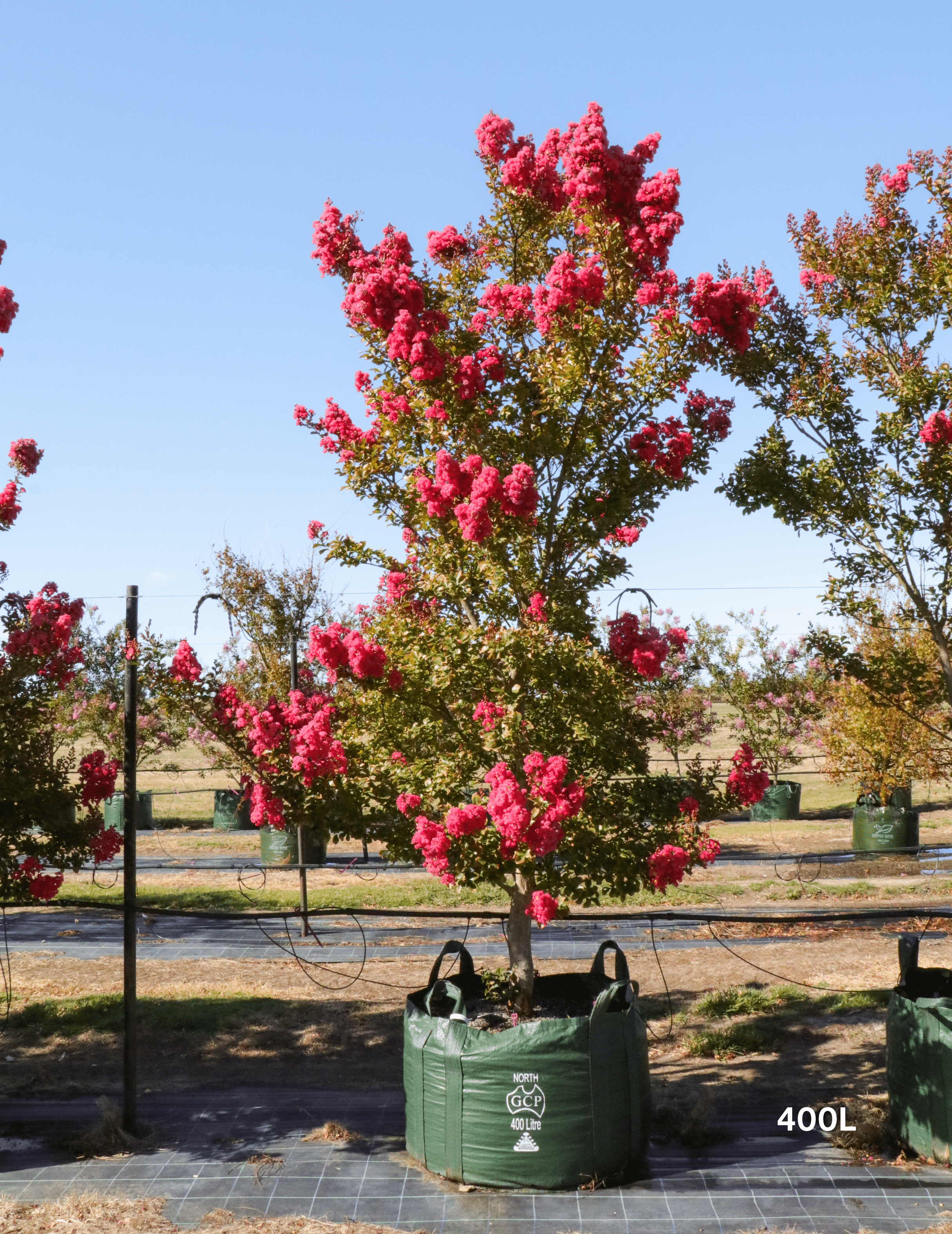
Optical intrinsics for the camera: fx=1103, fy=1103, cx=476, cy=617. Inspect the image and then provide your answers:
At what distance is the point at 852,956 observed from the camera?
48.8ft

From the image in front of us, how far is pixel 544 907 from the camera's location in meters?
7.96

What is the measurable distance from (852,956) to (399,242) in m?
11.2

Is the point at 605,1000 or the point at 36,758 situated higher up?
the point at 36,758

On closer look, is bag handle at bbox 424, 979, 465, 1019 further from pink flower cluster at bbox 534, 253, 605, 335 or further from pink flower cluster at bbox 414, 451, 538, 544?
pink flower cluster at bbox 534, 253, 605, 335

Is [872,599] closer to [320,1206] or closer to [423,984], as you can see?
[423,984]

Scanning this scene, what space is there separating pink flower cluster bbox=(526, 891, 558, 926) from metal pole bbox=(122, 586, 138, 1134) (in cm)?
370

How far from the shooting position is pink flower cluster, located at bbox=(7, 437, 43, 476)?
10.1m

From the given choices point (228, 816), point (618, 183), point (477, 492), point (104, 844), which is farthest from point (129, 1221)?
point (228, 816)

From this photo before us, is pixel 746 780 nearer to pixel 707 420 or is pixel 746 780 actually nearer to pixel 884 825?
pixel 707 420

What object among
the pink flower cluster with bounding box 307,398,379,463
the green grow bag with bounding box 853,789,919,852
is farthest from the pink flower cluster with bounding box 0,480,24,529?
the green grow bag with bounding box 853,789,919,852

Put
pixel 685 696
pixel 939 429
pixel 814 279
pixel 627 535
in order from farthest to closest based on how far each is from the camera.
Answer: pixel 685 696 < pixel 814 279 < pixel 939 429 < pixel 627 535

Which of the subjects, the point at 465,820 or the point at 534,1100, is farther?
the point at 534,1100

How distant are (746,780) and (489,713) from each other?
2.14 metres

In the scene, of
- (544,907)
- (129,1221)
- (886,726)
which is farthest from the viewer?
(886,726)
